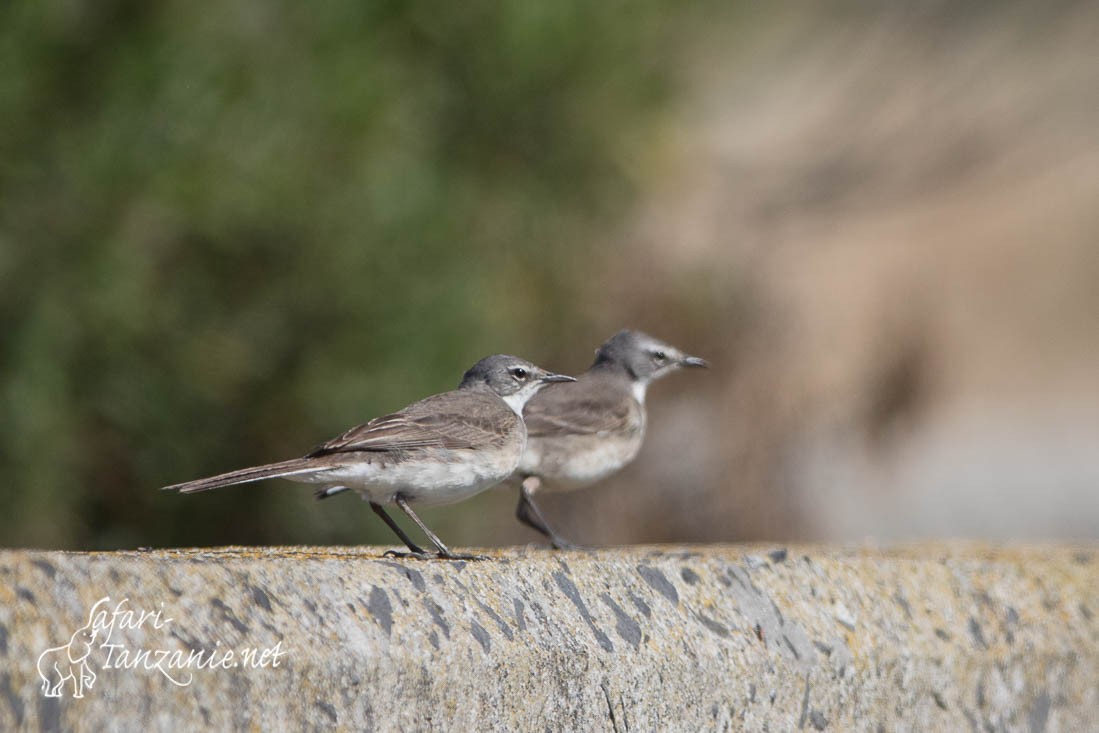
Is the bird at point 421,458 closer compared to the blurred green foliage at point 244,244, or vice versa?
the bird at point 421,458

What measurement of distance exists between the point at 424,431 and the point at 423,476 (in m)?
0.20

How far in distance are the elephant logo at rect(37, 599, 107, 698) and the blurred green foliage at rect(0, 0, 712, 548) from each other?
6821 mm

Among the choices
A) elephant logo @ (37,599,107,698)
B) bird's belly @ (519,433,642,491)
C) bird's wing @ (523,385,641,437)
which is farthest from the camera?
bird's wing @ (523,385,641,437)

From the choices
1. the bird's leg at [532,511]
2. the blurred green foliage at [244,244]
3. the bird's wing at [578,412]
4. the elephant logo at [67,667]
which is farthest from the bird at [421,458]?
the blurred green foliage at [244,244]

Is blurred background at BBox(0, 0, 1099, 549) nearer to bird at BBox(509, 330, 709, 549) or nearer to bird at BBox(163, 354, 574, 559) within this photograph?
bird at BBox(509, 330, 709, 549)

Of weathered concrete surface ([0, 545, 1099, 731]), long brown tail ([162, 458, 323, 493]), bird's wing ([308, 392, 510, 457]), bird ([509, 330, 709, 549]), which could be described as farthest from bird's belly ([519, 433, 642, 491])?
long brown tail ([162, 458, 323, 493])

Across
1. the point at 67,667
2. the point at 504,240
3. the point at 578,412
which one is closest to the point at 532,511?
the point at 578,412

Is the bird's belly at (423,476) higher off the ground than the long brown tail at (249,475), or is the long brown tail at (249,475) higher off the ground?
the long brown tail at (249,475)

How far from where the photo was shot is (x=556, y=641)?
3412 millimetres

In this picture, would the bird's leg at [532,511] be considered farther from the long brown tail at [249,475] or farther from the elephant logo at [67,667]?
the elephant logo at [67,667]

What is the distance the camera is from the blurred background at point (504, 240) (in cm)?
937

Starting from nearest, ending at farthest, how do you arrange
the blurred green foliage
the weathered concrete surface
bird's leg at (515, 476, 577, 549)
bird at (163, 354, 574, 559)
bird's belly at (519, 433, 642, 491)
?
the weathered concrete surface < bird at (163, 354, 574, 559) < bird's leg at (515, 476, 577, 549) < bird's belly at (519, 433, 642, 491) < the blurred green foliage

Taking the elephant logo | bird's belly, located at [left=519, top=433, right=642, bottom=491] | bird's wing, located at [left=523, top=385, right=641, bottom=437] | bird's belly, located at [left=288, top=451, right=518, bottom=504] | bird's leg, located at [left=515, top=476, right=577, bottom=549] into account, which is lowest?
bird's leg, located at [left=515, top=476, right=577, bottom=549]

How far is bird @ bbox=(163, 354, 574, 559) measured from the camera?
499 centimetres
